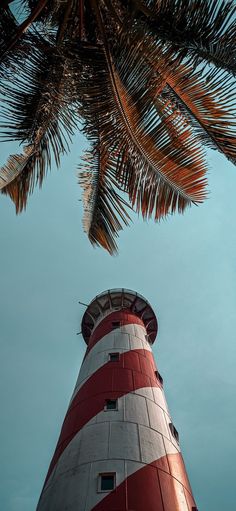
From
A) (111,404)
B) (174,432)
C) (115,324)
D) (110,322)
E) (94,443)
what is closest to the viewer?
(94,443)

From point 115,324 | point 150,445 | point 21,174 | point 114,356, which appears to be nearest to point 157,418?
point 150,445

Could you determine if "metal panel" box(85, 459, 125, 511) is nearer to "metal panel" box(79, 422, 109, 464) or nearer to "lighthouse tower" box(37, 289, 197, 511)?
"lighthouse tower" box(37, 289, 197, 511)

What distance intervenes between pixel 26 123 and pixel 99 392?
6.85m

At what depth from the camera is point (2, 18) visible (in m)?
4.30

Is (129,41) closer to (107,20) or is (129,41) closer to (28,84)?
(107,20)

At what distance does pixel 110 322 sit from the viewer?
1344cm

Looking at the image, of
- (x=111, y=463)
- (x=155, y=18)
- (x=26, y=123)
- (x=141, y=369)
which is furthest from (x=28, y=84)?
(x=141, y=369)

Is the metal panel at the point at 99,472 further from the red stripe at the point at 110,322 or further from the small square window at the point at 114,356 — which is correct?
the red stripe at the point at 110,322

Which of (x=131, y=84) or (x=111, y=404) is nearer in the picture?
(x=131, y=84)

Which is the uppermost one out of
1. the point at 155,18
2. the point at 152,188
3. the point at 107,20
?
the point at 107,20

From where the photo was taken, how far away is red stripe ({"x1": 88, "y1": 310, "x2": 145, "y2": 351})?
12802 mm

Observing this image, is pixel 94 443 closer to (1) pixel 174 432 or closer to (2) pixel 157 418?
(2) pixel 157 418

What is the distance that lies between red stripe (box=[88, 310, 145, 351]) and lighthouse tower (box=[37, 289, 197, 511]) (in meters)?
0.73

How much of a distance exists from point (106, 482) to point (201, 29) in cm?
709
